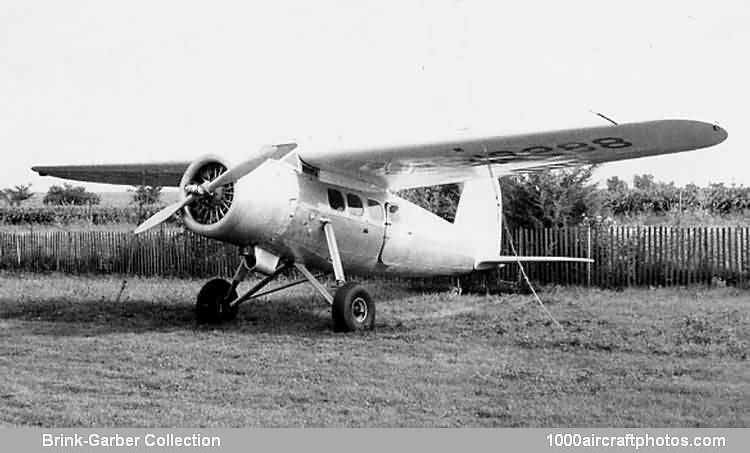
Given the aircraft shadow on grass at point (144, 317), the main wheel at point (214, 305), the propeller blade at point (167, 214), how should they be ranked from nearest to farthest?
the propeller blade at point (167, 214)
the aircraft shadow on grass at point (144, 317)
the main wheel at point (214, 305)

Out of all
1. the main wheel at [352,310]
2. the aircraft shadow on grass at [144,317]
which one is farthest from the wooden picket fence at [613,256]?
the main wheel at [352,310]

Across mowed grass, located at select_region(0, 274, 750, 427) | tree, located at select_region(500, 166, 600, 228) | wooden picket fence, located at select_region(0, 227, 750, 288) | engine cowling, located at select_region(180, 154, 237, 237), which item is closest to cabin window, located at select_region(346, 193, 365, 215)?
mowed grass, located at select_region(0, 274, 750, 427)

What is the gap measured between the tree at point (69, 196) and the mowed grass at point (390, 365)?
58.6 meters

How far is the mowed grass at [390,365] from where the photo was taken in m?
6.48

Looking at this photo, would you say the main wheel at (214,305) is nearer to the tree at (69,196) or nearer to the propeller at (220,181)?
the propeller at (220,181)

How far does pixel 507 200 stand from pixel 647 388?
1167 centimetres

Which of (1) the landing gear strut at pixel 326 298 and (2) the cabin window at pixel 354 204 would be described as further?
(2) the cabin window at pixel 354 204

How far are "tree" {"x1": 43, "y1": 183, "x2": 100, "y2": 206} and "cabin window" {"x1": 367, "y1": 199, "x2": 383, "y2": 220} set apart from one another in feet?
200

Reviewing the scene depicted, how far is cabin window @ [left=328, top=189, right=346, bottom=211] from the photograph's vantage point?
1190cm

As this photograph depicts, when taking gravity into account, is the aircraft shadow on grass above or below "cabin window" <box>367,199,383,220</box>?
below

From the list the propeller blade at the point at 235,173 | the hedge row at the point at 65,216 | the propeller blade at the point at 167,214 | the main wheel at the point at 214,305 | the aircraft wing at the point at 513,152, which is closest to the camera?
the aircraft wing at the point at 513,152

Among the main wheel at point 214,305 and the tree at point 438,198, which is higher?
the tree at point 438,198

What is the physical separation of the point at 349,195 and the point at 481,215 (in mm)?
4383

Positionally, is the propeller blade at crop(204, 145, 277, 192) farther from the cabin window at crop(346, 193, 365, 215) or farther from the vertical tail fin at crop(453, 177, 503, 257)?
the vertical tail fin at crop(453, 177, 503, 257)
